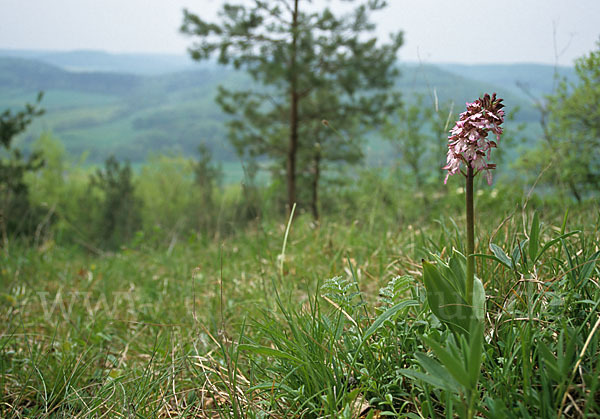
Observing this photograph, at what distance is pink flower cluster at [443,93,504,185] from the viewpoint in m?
0.93

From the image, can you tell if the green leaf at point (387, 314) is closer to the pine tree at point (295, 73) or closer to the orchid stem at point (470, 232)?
the orchid stem at point (470, 232)

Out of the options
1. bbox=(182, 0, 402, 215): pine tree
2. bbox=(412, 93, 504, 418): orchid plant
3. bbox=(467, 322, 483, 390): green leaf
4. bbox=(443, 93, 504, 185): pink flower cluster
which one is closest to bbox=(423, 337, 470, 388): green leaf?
bbox=(467, 322, 483, 390): green leaf

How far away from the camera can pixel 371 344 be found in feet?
3.86

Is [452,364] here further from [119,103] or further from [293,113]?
[119,103]

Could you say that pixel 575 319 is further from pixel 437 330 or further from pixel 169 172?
pixel 169 172

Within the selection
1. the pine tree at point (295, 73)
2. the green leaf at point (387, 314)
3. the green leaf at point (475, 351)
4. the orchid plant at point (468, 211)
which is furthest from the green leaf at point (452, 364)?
the pine tree at point (295, 73)

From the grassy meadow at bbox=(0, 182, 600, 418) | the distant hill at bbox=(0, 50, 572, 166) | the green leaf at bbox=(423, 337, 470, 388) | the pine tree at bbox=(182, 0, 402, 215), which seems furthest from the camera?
the distant hill at bbox=(0, 50, 572, 166)

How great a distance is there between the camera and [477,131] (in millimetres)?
930

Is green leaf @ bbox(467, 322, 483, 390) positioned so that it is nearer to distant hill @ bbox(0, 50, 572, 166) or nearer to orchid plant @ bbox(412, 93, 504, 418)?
orchid plant @ bbox(412, 93, 504, 418)

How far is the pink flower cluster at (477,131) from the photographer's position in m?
0.93

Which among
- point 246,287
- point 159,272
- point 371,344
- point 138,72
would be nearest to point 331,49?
point 159,272

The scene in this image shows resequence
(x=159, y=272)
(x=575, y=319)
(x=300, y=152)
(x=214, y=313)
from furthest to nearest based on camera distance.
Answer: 1. (x=300, y=152)
2. (x=159, y=272)
3. (x=214, y=313)
4. (x=575, y=319)

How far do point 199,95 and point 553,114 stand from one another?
166313 millimetres

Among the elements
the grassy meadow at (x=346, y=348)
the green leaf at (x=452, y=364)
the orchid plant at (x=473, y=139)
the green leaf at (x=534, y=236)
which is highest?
the orchid plant at (x=473, y=139)
